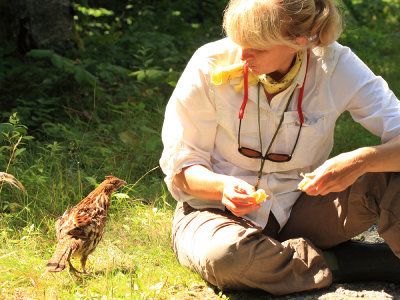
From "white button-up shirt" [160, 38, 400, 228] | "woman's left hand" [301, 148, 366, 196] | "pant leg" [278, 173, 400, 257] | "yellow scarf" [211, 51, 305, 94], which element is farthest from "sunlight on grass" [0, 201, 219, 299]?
"yellow scarf" [211, 51, 305, 94]

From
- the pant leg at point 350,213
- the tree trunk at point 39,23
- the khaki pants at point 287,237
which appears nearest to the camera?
the khaki pants at point 287,237

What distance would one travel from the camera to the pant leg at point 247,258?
10.7ft

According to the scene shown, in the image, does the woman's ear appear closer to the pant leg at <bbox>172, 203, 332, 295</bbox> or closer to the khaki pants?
the khaki pants

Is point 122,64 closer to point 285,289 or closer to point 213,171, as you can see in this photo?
point 213,171

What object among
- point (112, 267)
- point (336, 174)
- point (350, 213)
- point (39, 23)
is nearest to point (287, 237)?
point (350, 213)

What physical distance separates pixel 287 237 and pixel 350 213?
0.40m

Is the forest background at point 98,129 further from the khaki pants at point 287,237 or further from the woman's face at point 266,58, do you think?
the woman's face at point 266,58

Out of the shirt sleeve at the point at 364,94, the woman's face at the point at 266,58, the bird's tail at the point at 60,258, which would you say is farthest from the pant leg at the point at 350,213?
the bird's tail at the point at 60,258

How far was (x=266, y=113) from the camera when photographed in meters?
3.55

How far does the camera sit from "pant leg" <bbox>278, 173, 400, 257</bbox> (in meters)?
3.42

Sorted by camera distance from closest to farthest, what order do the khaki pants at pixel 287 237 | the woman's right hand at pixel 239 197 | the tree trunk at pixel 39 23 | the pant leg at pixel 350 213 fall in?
the woman's right hand at pixel 239 197, the khaki pants at pixel 287 237, the pant leg at pixel 350 213, the tree trunk at pixel 39 23

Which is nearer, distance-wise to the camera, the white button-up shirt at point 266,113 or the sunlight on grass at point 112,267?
the sunlight on grass at point 112,267

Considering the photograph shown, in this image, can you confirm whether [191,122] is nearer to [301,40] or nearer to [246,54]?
[246,54]

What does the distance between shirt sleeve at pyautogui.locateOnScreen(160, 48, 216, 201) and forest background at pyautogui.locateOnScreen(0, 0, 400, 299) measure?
647mm
